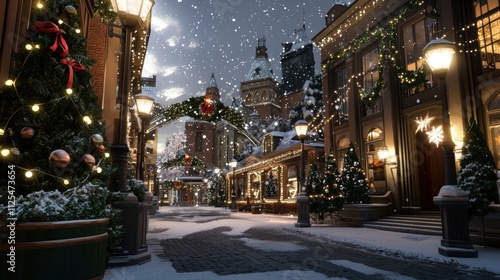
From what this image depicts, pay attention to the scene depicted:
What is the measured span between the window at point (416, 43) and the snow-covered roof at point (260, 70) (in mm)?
57099

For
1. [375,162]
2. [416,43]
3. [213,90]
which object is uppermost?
[213,90]

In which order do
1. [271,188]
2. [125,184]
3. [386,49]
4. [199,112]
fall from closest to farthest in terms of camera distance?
Answer: [125,184] → [386,49] → [199,112] → [271,188]

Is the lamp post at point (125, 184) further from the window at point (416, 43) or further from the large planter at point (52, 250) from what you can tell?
the window at point (416, 43)

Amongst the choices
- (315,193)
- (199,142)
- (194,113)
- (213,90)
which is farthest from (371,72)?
(213,90)

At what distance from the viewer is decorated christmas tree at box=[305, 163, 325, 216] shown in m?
16.5

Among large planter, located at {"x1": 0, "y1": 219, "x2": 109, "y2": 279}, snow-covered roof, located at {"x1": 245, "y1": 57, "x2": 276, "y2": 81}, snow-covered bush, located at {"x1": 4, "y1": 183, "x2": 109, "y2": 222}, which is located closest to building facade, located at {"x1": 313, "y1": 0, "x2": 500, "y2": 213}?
snow-covered bush, located at {"x1": 4, "y1": 183, "x2": 109, "y2": 222}

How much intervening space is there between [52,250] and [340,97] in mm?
19905

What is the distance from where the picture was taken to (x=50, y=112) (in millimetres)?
4832

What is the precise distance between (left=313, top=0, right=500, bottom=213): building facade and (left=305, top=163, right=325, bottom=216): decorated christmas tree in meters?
3.09

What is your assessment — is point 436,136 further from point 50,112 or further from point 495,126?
point 50,112

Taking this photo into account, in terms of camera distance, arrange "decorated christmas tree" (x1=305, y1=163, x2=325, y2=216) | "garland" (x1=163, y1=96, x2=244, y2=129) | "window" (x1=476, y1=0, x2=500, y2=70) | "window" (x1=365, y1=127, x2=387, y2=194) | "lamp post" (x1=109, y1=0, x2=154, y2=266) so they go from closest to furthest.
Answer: "lamp post" (x1=109, y1=0, x2=154, y2=266) < "window" (x1=476, y1=0, x2=500, y2=70) < "decorated christmas tree" (x1=305, y1=163, x2=325, y2=216) < "window" (x1=365, y1=127, x2=387, y2=194) < "garland" (x1=163, y1=96, x2=244, y2=129)

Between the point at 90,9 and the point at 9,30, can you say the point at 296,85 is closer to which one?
the point at 90,9

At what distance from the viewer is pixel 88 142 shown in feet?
17.4

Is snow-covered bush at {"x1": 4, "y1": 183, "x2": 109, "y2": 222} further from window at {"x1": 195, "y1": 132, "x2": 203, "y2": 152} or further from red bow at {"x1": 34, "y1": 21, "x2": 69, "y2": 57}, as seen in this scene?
window at {"x1": 195, "y1": 132, "x2": 203, "y2": 152}
